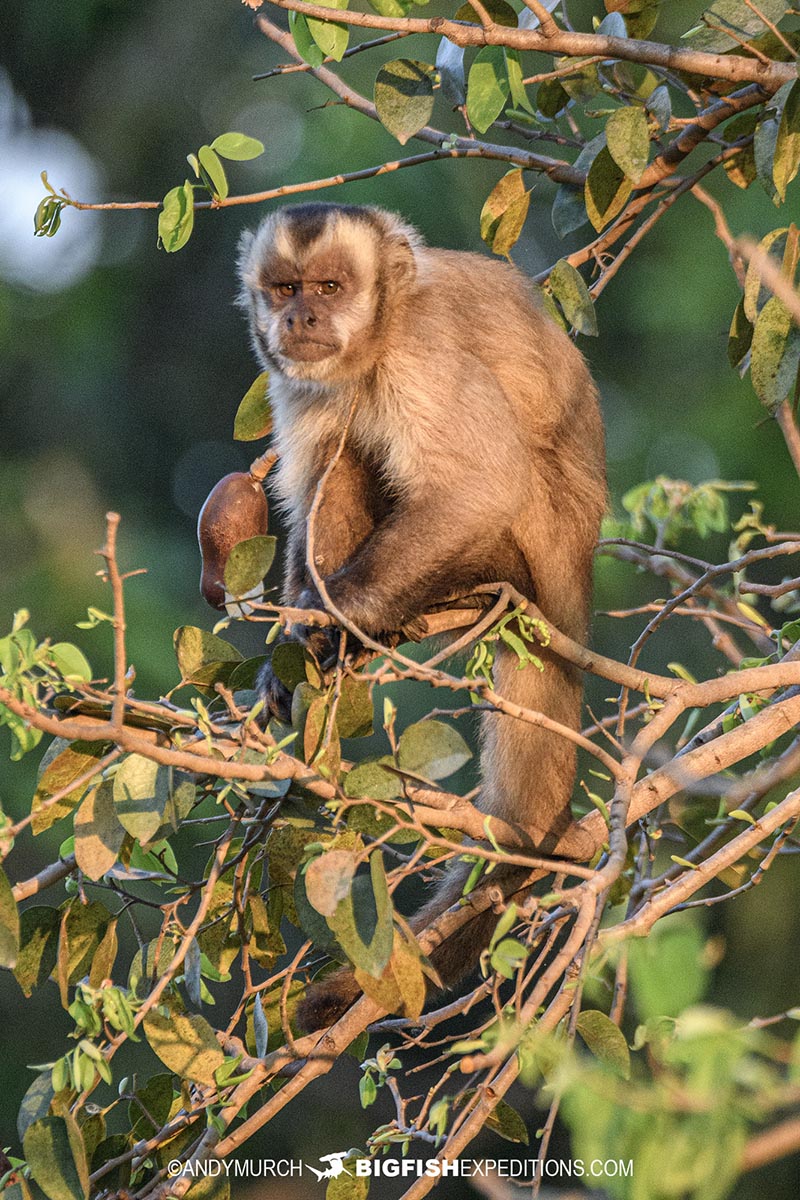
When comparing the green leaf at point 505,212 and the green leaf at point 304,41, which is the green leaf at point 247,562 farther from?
the green leaf at point 505,212

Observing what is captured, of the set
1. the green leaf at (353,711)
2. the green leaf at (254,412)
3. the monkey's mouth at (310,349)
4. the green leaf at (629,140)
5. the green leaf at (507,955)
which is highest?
the green leaf at (629,140)

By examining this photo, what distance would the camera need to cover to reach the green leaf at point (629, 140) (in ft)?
6.95

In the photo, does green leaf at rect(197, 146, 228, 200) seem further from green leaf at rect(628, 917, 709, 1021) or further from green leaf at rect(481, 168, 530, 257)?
green leaf at rect(628, 917, 709, 1021)

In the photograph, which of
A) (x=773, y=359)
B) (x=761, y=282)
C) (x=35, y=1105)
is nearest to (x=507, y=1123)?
(x=35, y=1105)

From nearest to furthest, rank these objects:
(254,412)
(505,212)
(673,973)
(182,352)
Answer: (673,973) < (505,212) < (254,412) < (182,352)

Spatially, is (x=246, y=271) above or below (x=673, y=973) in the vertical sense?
above

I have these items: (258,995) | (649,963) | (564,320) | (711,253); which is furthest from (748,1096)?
(711,253)

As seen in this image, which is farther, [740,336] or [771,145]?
[740,336]

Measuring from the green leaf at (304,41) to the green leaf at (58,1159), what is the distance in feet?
5.08

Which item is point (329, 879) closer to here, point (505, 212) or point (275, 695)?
point (275, 695)

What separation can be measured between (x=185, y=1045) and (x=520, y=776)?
110cm

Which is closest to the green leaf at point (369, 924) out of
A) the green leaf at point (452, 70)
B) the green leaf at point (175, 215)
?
the green leaf at point (175, 215)

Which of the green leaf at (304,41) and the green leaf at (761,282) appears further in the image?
the green leaf at (761,282)

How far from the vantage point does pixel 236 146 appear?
204cm
